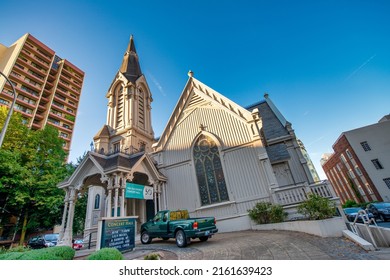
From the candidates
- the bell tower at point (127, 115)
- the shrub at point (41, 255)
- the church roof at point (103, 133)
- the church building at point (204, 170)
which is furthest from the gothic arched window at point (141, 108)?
the shrub at point (41, 255)

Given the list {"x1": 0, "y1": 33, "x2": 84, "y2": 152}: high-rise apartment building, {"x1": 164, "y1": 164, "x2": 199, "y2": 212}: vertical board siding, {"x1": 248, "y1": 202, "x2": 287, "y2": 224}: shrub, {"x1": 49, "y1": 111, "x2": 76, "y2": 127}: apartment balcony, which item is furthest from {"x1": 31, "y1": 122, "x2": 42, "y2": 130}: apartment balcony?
{"x1": 248, "y1": 202, "x2": 287, "y2": 224}: shrub

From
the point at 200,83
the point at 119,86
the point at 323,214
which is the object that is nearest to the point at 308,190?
the point at 323,214

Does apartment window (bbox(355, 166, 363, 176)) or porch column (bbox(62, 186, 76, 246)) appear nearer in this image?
porch column (bbox(62, 186, 76, 246))

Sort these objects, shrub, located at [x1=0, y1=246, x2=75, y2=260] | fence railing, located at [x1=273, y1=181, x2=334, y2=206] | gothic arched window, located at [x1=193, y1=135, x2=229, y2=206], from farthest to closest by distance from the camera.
Result: 1. gothic arched window, located at [x1=193, y1=135, x2=229, y2=206]
2. fence railing, located at [x1=273, y1=181, x2=334, y2=206]
3. shrub, located at [x1=0, y1=246, x2=75, y2=260]

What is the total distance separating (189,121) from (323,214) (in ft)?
32.8

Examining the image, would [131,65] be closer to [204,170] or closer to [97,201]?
[97,201]

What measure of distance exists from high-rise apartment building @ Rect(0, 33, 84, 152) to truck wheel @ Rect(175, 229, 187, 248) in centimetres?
3859

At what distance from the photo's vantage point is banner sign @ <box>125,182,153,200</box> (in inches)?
370

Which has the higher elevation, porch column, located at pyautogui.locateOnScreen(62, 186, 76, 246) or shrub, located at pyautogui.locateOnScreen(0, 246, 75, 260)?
porch column, located at pyautogui.locateOnScreen(62, 186, 76, 246)

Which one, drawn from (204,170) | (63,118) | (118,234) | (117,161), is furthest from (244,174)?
(63,118)

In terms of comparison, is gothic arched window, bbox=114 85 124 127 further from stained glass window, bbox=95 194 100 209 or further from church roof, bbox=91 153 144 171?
church roof, bbox=91 153 144 171

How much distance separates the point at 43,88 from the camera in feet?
137

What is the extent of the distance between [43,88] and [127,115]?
40.8m

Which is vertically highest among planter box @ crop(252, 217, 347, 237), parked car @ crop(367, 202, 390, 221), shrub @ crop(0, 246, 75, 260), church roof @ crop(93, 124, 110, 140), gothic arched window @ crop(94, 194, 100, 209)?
church roof @ crop(93, 124, 110, 140)
